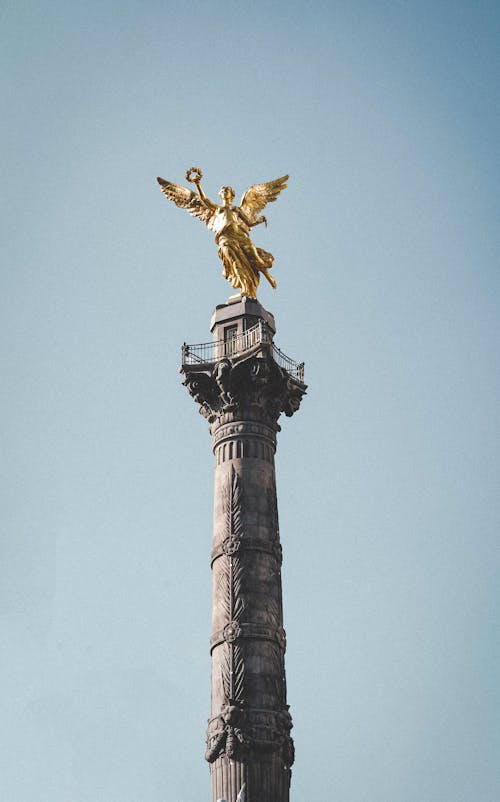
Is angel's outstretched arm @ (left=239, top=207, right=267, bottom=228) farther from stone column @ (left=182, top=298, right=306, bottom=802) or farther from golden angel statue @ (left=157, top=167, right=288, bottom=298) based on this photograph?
stone column @ (left=182, top=298, right=306, bottom=802)

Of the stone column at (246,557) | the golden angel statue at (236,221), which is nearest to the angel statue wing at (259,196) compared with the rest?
the golden angel statue at (236,221)

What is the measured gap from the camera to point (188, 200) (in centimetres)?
4191

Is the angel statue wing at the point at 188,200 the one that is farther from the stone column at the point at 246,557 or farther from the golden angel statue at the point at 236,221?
the stone column at the point at 246,557

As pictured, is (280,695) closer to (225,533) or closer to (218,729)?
(218,729)

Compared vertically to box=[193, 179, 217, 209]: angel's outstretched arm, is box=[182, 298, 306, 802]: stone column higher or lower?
lower

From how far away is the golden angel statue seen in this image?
Answer: 40188 mm

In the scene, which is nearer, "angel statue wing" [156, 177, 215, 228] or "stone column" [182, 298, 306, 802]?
"stone column" [182, 298, 306, 802]

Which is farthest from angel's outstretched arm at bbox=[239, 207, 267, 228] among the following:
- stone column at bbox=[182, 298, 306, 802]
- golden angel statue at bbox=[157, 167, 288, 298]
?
stone column at bbox=[182, 298, 306, 802]

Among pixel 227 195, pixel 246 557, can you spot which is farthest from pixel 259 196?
pixel 246 557

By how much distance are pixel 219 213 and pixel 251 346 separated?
5954mm

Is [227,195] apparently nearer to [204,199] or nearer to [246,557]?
[204,199]

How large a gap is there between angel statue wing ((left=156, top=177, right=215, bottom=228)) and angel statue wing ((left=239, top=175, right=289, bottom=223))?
1378 mm

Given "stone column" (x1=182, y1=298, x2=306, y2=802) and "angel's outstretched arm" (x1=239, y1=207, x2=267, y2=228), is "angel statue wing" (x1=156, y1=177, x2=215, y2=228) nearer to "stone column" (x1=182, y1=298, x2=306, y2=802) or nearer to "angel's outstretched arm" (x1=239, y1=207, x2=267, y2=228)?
"angel's outstretched arm" (x1=239, y1=207, x2=267, y2=228)

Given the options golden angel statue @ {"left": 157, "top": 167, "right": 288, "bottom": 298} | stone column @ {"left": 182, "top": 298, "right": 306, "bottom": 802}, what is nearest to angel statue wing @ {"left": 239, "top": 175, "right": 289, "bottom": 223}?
golden angel statue @ {"left": 157, "top": 167, "right": 288, "bottom": 298}
